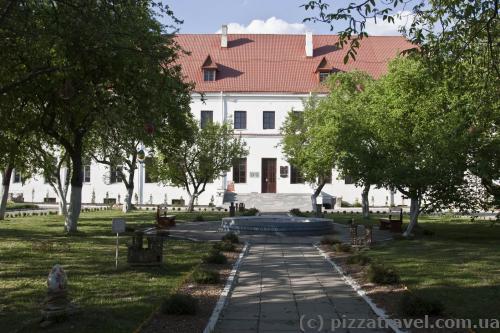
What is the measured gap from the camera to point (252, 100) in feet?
161

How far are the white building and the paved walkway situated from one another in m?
32.0

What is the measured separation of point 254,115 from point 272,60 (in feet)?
20.9

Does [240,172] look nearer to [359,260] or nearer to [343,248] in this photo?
[343,248]

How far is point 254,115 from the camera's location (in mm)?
49062

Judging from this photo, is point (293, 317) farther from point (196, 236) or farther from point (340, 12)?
point (196, 236)

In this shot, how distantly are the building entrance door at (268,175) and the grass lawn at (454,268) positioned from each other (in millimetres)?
25351

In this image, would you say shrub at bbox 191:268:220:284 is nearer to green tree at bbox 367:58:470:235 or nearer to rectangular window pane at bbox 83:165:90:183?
green tree at bbox 367:58:470:235

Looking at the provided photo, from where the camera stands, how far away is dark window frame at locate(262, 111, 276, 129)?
49062 millimetres

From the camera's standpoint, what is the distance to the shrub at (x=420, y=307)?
8406mm

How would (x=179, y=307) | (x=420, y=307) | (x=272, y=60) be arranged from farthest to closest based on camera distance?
(x=272, y=60)
(x=179, y=307)
(x=420, y=307)

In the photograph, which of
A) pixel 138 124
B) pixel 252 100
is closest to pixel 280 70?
pixel 252 100

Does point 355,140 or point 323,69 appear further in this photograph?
point 323,69

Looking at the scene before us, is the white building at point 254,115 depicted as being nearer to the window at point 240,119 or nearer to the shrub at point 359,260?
the window at point 240,119

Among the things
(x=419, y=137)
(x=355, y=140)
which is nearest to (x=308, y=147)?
(x=355, y=140)
